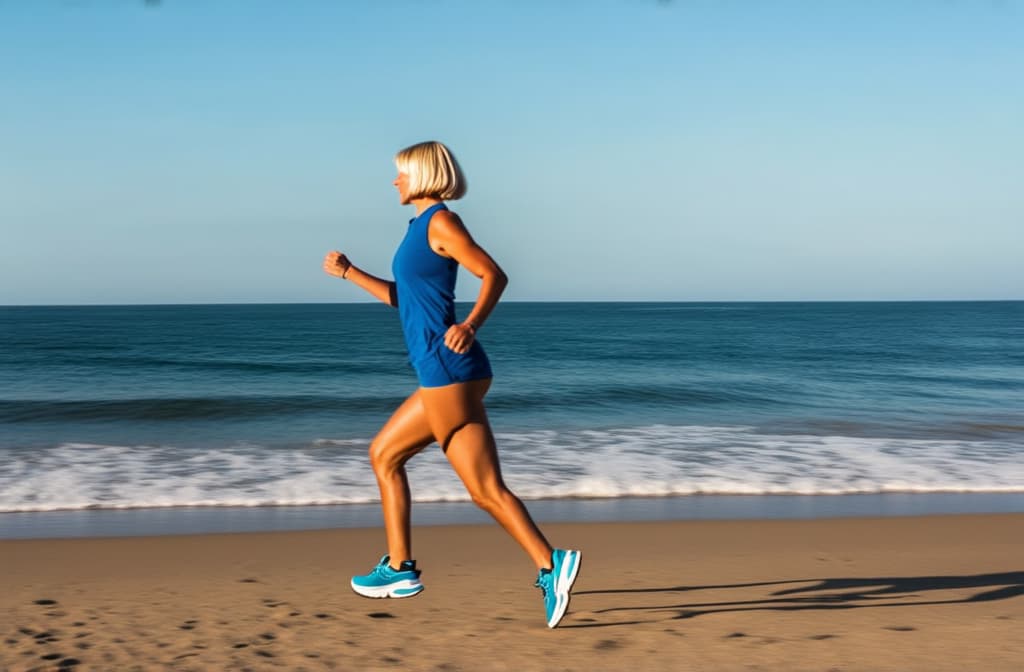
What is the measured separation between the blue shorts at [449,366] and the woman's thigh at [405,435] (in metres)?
0.17

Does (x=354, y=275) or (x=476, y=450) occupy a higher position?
(x=354, y=275)

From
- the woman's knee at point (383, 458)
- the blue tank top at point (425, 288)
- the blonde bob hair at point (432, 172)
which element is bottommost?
the woman's knee at point (383, 458)

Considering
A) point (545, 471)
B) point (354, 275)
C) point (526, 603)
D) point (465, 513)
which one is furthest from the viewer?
point (545, 471)

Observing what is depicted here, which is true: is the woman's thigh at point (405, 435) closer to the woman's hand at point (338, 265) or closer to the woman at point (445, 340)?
the woman at point (445, 340)

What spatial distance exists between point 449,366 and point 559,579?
0.92 m

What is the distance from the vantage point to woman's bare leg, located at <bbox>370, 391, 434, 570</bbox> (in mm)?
3803

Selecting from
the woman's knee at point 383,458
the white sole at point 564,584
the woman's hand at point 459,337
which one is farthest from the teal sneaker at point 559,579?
the woman's hand at point 459,337

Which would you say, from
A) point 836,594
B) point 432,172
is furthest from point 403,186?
point 836,594

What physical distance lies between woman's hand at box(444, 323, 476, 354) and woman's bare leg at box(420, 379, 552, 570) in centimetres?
22

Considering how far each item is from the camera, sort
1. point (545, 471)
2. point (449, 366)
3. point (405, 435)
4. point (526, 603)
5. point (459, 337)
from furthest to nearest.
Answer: point (545, 471), point (526, 603), point (405, 435), point (449, 366), point (459, 337)

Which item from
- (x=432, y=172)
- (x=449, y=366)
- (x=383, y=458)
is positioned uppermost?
(x=432, y=172)

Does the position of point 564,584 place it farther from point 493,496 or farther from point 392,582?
point 392,582

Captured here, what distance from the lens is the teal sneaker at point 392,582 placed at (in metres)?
4.05

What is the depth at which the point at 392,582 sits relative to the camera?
407 cm
